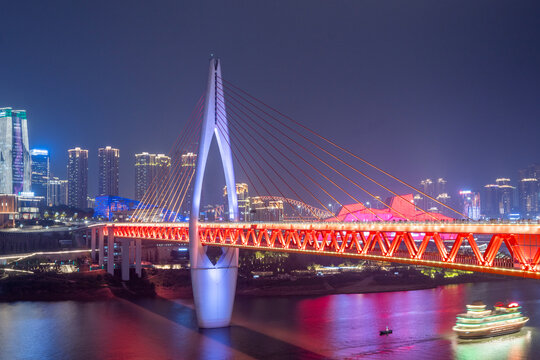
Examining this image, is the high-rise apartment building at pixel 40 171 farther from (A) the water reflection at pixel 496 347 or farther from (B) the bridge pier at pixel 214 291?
(A) the water reflection at pixel 496 347

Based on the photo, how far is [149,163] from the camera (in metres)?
144

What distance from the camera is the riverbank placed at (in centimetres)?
4581

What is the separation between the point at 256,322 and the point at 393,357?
34.9 ft

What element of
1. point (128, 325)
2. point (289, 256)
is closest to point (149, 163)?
point (289, 256)

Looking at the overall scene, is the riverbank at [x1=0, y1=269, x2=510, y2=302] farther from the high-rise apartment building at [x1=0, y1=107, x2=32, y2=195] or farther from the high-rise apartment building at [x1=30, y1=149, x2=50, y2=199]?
the high-rise apartment building at [x1=30, y1=149, x2=50, y2=199]

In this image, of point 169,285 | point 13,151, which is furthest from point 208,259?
point 13,151

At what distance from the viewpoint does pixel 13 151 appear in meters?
94.4

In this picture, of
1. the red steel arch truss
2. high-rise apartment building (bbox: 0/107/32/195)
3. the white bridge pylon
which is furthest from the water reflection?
high-rise apartment building (bbox: 0/107/32/195)

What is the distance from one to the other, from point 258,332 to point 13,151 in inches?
3034

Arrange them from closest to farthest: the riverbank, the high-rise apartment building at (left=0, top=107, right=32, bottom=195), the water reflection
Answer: the water reflection → the riverbank → the high-rise apartment building at (left=0, top=107, right=32, bottom=195)

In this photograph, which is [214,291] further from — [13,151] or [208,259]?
[13,151]

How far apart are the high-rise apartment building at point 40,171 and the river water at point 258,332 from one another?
83.2 meters

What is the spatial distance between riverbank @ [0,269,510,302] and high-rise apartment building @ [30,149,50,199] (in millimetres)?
73193

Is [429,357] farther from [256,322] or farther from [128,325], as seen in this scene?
[128,325]
